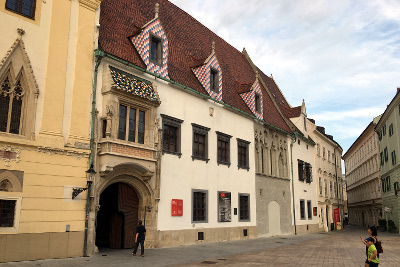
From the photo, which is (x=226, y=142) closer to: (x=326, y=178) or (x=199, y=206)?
(x=199, y=206)

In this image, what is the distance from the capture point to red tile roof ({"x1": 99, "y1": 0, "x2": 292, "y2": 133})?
19.3m

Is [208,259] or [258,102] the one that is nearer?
[208,259]

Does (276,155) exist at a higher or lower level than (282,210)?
higher

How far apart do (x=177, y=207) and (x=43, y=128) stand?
8472mm

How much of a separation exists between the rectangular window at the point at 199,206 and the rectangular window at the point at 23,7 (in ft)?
40.8

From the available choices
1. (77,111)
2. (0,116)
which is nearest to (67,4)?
(77,111)

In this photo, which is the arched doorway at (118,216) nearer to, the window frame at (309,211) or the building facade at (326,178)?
the window frame at (309,211)

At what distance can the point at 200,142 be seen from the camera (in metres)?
23.0

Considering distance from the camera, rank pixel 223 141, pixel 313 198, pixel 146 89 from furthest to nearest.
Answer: pixel 313 198, pixel 223 141, pixel 146 89

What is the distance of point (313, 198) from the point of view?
3934cm

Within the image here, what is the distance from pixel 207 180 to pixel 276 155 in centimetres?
1105

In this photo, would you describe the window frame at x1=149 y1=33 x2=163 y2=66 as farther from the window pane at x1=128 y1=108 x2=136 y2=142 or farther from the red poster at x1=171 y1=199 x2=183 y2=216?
the red poster at x1=171 y1=199 x2=183 y2=216

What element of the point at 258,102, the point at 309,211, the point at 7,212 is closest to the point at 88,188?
the point at 7,212

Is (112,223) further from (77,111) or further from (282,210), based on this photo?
(282,210)
